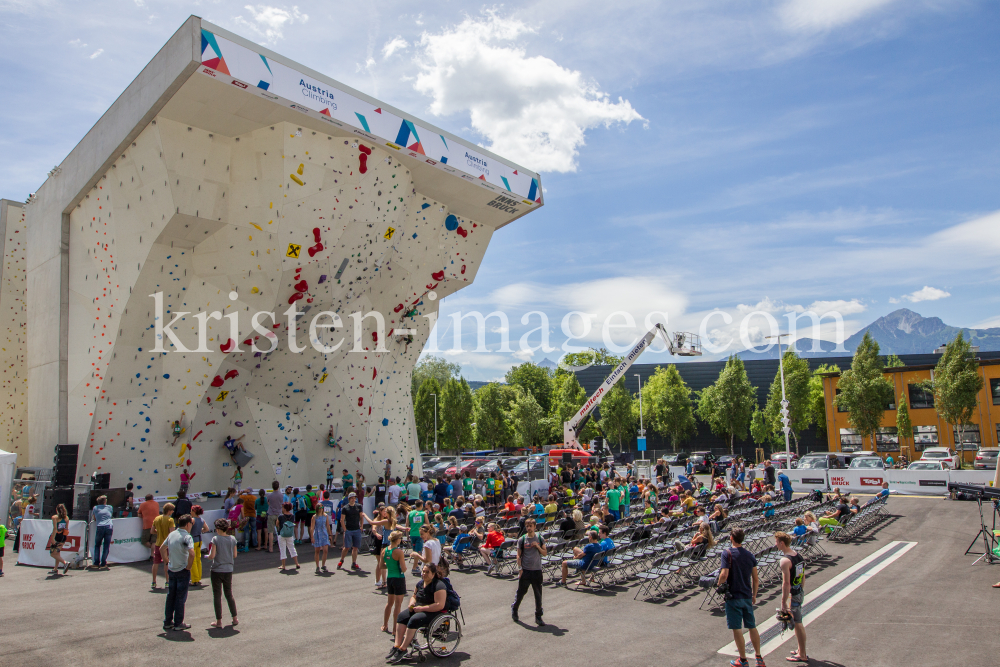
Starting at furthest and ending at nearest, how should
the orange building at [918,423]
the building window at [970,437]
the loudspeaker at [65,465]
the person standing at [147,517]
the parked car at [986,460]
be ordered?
the building window at [970,437]
the orange building at [918,423]
the parked car at [986,460]
the loudspeaker at [65,465]
the person standing at [147,517]

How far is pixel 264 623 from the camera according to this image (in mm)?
8359

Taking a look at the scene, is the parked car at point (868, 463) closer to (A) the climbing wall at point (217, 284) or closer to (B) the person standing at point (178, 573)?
(A) the climbing wall at point (217, 284)

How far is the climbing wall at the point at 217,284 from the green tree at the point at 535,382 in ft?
134

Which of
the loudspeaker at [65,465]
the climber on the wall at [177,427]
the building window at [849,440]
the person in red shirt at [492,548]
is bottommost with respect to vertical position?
the building window at [849,440]


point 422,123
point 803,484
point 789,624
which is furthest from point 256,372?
point 803,484

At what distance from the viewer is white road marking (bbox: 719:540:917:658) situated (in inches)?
290

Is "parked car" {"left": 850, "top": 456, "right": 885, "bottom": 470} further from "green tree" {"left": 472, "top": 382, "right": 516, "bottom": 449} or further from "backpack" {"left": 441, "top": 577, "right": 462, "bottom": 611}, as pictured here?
"green tree" {"left": 472, "top": 382, "right": 516, "bottom": 449}

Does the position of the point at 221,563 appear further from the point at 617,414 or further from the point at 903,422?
the point at 617,414

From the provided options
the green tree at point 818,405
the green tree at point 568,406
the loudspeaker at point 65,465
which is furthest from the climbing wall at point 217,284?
the green tree at point 818,405

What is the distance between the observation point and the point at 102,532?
12047 millimetres

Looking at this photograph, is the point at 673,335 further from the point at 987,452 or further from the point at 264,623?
the point at 264,623

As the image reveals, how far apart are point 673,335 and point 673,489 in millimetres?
13605

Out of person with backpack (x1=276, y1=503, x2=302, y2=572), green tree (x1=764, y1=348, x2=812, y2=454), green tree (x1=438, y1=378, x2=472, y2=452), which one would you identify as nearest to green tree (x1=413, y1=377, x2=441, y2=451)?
green tree (x1=438, y1=378, x2=472, y2=452)

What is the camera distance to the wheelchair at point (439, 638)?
6.79m
